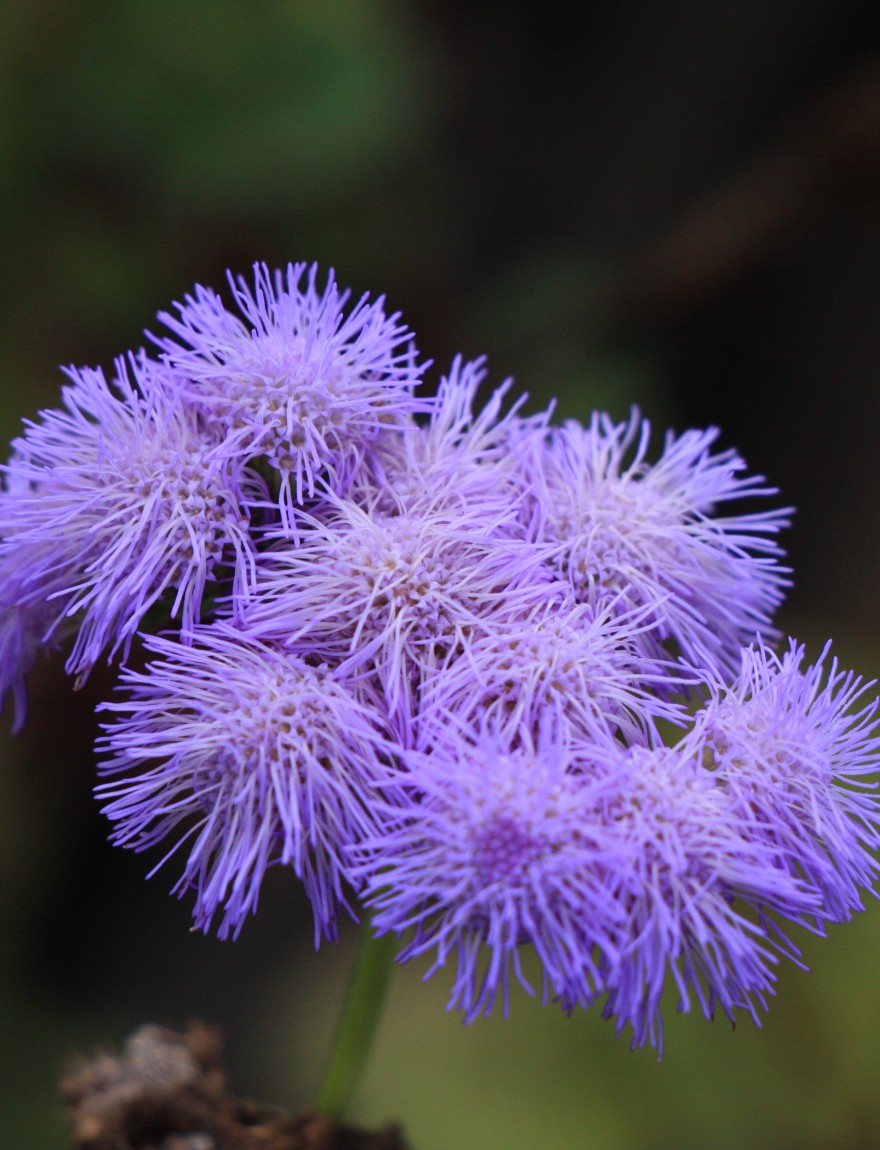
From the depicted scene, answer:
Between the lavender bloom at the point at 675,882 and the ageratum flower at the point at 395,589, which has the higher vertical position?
the ageratum flower at the point at 395,589

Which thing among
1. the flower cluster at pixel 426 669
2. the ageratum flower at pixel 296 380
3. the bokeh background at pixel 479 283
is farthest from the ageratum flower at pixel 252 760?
the bokeh background at pixel 479 283

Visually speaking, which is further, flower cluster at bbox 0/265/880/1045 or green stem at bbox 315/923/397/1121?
green stem at bbox 315/923/397/1121

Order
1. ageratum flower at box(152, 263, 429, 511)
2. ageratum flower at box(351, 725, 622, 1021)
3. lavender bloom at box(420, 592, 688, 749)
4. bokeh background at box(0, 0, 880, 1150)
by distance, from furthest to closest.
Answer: bokeh background at box(0, 0, 880, 1150), ageratum flower at box(152, 263, 429, 511), lavender bloom at box(420, 592, 688, 749), ageratum flower at box(351, 725, 622, 1021)

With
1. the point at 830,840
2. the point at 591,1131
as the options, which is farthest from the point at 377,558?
the point at 591,1131

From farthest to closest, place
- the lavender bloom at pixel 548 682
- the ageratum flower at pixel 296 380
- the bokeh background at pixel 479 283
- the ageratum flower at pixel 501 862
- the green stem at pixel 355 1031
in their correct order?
the bokeh background at pixel 479 283 → the green stem at pixel 355 1031 → the ageratum flower at pixel 296 380 → the lavender bloom at pixel 548 682 → the ageratum flower at pixel 501 862

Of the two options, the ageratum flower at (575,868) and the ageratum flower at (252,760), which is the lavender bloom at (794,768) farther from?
the ageratum flower at (252,760)

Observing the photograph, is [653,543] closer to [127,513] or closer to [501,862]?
[501,862]

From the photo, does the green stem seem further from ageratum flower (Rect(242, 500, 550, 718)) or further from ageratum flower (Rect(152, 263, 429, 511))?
ageratum flower (Rect(152, 263, 429, 511))

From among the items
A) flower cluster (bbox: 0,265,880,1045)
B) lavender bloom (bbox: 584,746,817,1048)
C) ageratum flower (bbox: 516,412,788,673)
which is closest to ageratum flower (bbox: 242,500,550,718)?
flower cluster (bbox: 0,265,880,1045)
